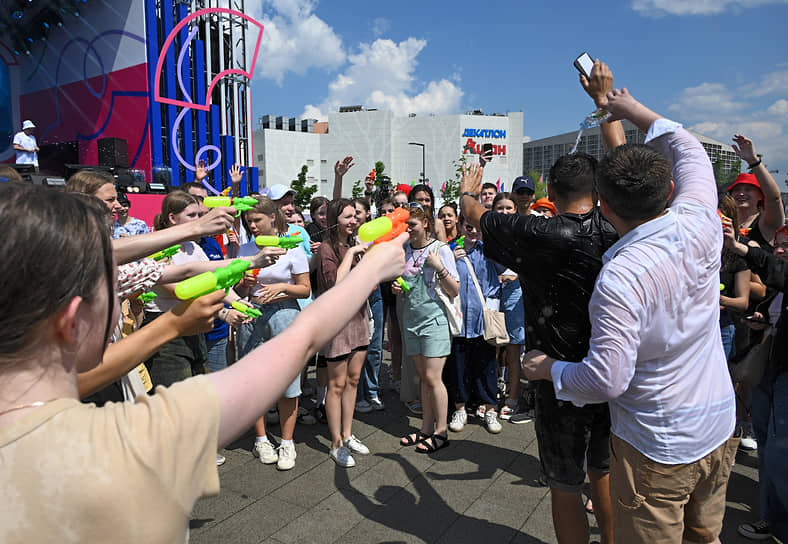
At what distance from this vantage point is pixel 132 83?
14.4 metres

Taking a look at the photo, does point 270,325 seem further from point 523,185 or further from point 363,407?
point 523,185

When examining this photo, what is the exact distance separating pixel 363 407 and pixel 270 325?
5.14ft

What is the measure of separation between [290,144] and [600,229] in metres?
65.3

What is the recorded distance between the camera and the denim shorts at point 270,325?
12.5ft

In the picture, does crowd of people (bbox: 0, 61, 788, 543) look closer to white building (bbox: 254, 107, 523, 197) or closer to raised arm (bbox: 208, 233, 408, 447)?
raised arm (bbox: 208, 233, 408, 447)

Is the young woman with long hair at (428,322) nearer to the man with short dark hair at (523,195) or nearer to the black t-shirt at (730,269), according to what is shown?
the man with short dark hair at (523,195)

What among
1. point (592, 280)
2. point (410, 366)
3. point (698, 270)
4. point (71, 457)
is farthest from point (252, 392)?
point (410, 366)

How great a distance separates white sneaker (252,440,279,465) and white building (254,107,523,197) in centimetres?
5857

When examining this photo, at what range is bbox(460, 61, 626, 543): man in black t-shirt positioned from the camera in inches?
86.6

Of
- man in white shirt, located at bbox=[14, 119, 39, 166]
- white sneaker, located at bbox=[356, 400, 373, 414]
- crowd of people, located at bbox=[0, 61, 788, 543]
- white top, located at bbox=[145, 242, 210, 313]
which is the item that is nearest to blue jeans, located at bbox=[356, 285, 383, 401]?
white sneaker, located at bbox=[356, 400, 373, 414]

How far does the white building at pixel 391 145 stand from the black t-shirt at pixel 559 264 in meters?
59.7

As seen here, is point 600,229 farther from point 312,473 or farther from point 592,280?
point 312,473

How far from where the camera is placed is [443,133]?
6212cm

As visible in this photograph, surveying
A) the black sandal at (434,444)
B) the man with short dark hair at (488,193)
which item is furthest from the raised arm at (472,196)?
the man with short dark hair at (488,193)
